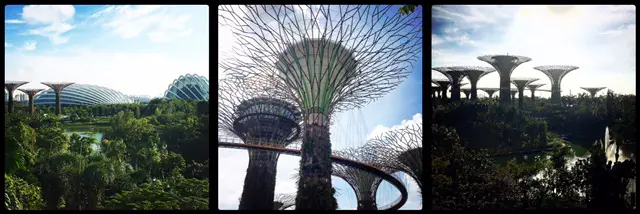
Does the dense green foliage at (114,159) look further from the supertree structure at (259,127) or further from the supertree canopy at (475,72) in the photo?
the supertree canopy at (475,72)

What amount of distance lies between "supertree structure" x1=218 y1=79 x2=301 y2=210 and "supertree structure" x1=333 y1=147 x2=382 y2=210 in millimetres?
496

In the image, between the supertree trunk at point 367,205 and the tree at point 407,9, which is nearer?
the tree at point 407,9

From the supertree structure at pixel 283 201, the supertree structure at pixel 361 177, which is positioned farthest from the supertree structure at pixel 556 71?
the supertree structure at pixel 283 201

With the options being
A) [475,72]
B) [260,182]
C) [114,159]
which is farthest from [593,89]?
[114,159]

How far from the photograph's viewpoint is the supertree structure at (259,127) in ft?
17.6

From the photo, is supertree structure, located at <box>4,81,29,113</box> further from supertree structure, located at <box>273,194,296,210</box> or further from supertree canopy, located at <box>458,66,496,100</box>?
supertree canopy, located at <box>458,66,496,100</box>

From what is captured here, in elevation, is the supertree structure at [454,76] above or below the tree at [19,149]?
above

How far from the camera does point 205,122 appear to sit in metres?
5.41

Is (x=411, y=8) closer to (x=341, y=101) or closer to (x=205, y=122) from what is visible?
(x=341, y=101)

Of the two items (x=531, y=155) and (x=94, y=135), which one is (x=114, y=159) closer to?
(x=94, y=135)

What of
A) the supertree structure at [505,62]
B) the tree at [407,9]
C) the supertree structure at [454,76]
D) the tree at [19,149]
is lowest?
the tree at [19,149]

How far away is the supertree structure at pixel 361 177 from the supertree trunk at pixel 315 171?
0.10 m

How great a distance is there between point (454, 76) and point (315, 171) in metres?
1.50
